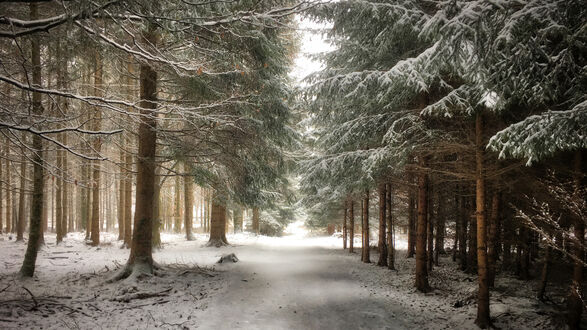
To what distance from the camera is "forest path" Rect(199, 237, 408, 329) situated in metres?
6.43

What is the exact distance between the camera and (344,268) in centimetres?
1330

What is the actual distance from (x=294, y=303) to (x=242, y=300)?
4.47 feet

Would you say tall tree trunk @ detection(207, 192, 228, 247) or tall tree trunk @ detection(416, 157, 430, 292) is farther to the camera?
tall tree trunk @ detection(207, 192, 228, 247)

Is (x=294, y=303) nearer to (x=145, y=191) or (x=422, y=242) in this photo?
(x=422, y=242)

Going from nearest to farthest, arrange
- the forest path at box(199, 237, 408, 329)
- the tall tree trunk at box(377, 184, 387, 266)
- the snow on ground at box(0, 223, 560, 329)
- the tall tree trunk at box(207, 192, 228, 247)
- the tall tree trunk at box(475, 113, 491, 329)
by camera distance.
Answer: the snow on ground at box(0, 223, 560, 329)
the forest path at box(199, 237, 408, 329)
the tall tree trunk at box(475, 113, 491, 329)
the tall tree trunk at box(377, 184, 387, 266)
the tall tree trunk at box(207, 192, 228, 247)

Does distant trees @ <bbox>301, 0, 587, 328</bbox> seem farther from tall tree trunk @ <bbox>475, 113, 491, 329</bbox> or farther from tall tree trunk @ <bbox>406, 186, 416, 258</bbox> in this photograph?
tall tree trunk @ <bbox>406, 186, 416, 258</bbox>

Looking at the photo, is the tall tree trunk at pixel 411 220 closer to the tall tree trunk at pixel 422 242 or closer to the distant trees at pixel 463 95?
the distant trees at pixel 463 95

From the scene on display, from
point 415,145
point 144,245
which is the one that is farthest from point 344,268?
point 144,245

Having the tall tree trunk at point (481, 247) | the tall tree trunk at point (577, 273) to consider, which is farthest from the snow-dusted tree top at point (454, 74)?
the tall tree trunk at point (481, 247)

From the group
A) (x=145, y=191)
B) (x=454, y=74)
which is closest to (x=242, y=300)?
(x=145, y=191)

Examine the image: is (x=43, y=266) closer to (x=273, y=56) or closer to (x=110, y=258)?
(x=110, y=258)

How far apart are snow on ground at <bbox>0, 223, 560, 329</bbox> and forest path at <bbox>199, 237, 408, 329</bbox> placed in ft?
0.08

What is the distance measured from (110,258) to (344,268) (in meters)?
9.86

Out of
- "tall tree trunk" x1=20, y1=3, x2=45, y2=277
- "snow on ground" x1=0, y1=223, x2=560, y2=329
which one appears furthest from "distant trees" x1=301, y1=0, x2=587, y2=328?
"tall tree trunk" x1=20, y1=3, x2=45, y2=277
